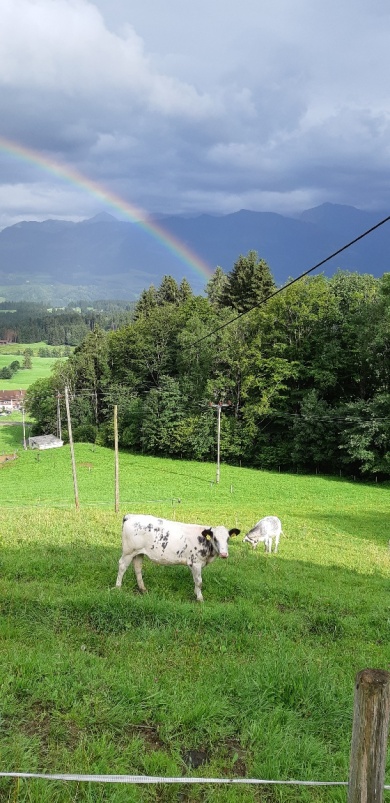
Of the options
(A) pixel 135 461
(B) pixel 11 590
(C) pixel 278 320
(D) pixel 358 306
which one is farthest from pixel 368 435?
(B) pixel 11 590

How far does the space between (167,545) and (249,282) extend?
63057mm

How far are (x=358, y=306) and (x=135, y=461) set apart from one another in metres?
29.8

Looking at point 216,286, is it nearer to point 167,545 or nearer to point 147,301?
point 147,301

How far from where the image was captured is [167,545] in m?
9.72

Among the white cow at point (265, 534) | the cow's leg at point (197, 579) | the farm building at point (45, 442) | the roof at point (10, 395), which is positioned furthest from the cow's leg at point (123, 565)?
the roof at point (10, 395)

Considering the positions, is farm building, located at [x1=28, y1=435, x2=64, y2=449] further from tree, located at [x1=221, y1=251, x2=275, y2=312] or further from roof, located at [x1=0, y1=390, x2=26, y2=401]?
roof, located at [x1=0, y1=390, x2=26, y2=401]

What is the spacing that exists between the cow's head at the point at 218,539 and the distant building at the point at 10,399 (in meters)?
140

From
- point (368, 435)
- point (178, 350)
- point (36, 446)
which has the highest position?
point (178, 350)

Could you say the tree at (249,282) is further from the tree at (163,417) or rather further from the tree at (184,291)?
the tree at (163,417)

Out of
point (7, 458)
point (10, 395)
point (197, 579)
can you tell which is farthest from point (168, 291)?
point (10, 395)

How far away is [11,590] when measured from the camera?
8.71 meters

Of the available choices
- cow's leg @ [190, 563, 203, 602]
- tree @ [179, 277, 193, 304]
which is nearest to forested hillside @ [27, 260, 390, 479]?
tree @ [179, 277, 193, 304]

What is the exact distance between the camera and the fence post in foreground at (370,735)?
10.3ft

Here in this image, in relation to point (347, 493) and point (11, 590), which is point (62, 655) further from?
point (347, 493)
